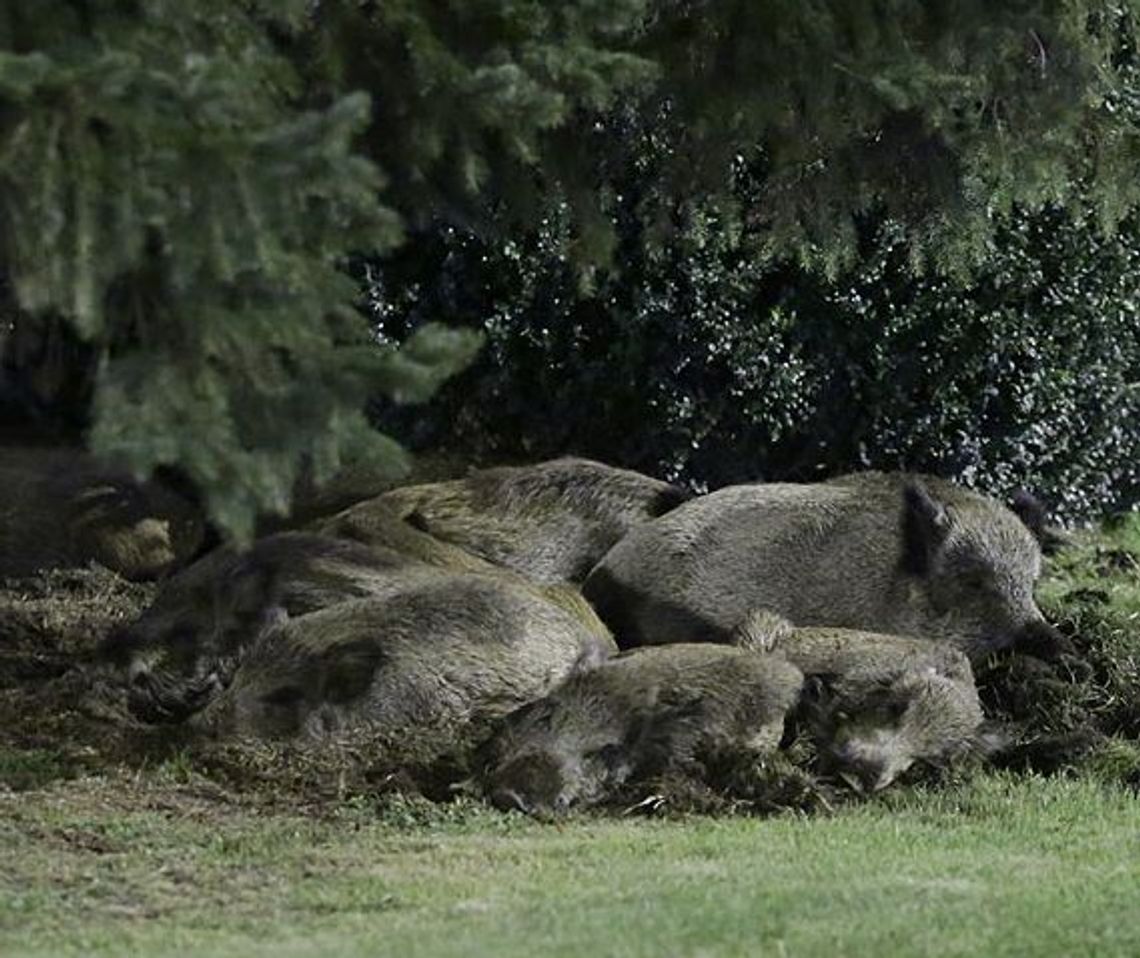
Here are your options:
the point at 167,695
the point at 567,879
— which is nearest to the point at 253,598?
the point at 167,695

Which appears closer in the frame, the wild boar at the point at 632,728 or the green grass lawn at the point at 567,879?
the green grass lawn at the point at 567,879

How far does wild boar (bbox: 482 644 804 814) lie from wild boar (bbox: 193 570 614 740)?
0.26 metres

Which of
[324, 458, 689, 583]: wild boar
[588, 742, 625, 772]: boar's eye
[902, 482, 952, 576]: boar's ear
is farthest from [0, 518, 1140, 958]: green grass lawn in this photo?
[324, 458, 689, 583]: wild boar

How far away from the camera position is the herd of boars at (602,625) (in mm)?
9555

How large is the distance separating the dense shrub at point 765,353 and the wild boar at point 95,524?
1.48 meters

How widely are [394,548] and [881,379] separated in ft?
13.8

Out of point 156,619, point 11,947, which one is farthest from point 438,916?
point 156,619

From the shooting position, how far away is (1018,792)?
31.7 feet

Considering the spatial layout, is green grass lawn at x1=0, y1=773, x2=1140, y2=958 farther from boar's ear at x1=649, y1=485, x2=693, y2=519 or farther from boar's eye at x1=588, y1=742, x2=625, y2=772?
boar's ear at x1=649, y1=485, x2=693, y2=519

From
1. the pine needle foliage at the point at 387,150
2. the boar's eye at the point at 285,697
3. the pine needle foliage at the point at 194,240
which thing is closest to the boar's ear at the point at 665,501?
the pine needle foliage at the point at 387,150

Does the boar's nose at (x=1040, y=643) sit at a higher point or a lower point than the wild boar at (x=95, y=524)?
higher

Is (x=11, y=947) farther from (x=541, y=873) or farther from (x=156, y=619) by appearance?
(x=156, y=619)

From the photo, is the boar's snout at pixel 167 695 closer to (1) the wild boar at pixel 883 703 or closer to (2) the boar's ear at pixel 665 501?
(1) the wild boar at pixel 883 703

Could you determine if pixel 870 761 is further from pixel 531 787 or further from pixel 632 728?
pixel 531 787
